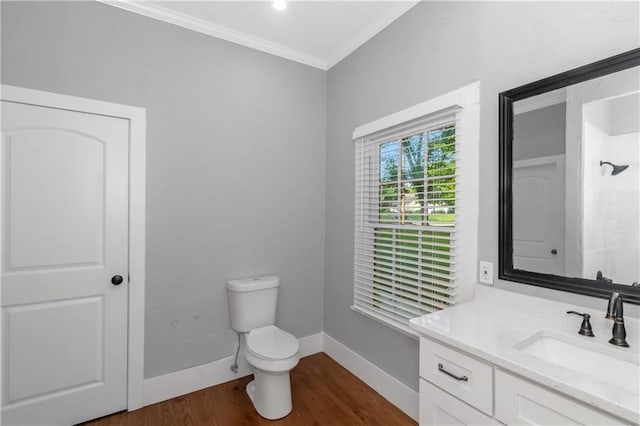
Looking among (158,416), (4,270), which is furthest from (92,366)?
(4,270)

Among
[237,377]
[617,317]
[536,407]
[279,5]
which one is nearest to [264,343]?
[237,377]

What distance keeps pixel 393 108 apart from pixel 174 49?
1.65 m

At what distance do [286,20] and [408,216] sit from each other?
169 centimetres

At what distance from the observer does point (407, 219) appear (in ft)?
6.94

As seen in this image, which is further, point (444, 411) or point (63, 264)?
point (63, 264)

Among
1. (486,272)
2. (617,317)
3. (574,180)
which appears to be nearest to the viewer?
(617,317)

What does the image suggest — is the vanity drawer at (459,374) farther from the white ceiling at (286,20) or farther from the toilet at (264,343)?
the white ceiling at (286,20)

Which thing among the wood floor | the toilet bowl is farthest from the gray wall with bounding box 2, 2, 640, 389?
the toilet bowl

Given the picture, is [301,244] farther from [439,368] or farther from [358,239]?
[439,368]

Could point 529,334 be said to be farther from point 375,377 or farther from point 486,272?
point 375,377

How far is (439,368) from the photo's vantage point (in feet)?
4.15

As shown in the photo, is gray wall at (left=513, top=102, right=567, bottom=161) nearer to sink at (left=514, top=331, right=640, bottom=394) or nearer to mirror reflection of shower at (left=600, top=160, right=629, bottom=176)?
mirror reflection of shower at (left=600, top=160, right=629, bottom=176)

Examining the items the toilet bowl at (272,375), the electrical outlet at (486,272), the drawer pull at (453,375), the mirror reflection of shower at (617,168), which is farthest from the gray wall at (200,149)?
the mirror reflection of shower at (617,168)

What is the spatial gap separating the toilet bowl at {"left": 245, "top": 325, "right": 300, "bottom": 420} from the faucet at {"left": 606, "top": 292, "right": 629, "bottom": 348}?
5.18ft
